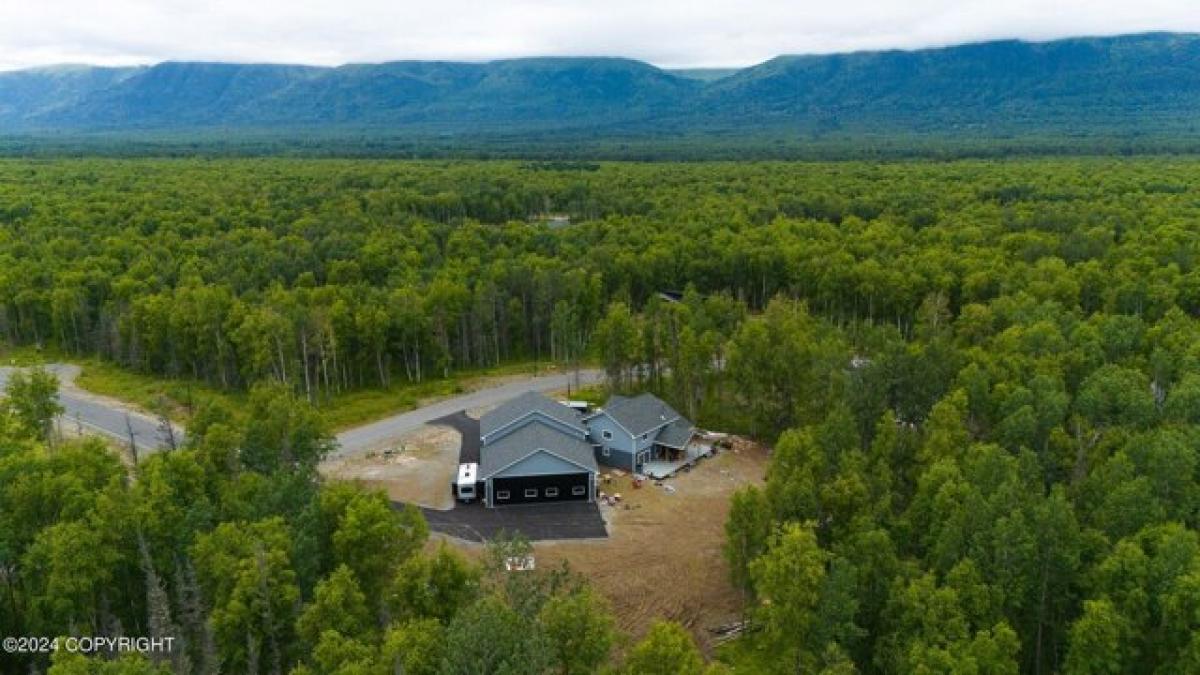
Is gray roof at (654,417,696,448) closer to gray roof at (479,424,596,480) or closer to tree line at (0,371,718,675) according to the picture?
gray roof at (479,424,596,480)

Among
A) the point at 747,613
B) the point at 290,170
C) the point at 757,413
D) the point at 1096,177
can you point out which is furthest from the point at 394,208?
the point at 1096,177

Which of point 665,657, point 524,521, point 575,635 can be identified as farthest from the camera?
point 524,521

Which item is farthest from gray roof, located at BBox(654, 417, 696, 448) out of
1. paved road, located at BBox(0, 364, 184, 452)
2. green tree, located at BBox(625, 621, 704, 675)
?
paved road, located at BBox(0, 364, 184, 452)

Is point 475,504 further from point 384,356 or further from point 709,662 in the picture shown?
point 384,356

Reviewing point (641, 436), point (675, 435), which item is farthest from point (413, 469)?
point (675, 435)

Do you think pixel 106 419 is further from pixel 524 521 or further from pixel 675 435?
pixel 675 435

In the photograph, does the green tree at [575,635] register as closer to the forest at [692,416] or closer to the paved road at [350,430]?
the forest at [692,416]
